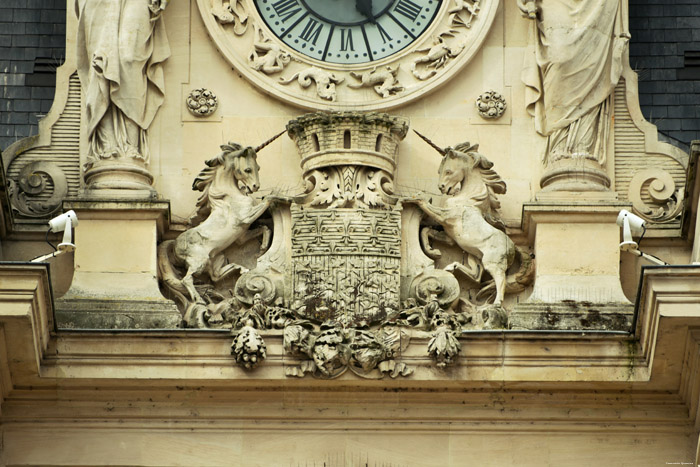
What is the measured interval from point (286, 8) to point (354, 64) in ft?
2.29

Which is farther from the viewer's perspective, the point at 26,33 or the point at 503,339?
the point at 26,33

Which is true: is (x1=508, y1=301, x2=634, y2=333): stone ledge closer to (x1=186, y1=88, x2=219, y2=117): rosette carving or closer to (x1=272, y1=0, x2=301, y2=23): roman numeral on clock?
(x1=186, y1=88, x2=219, y2=117): rosette carving

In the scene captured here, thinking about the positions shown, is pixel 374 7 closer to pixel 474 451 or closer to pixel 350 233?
pixel 350 233

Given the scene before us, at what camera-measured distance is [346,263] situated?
17.9 meters

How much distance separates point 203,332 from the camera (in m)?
17.6

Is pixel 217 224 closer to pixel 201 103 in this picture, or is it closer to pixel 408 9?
pixel 201 103

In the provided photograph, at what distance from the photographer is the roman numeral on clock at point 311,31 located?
62.4 ft

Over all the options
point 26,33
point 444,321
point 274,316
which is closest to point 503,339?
point 444,321

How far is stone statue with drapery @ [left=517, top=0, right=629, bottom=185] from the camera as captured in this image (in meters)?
18.6

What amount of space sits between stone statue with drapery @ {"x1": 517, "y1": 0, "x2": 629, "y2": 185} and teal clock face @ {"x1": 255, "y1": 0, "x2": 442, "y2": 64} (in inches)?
36.5

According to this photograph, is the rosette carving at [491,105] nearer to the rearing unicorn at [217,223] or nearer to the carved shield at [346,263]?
the carved shield at [346,263]

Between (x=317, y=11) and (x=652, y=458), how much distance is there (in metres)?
4.34

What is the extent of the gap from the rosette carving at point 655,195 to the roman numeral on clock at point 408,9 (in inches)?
82.6

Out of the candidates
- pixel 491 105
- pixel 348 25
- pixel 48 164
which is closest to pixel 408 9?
pixel 348 25
